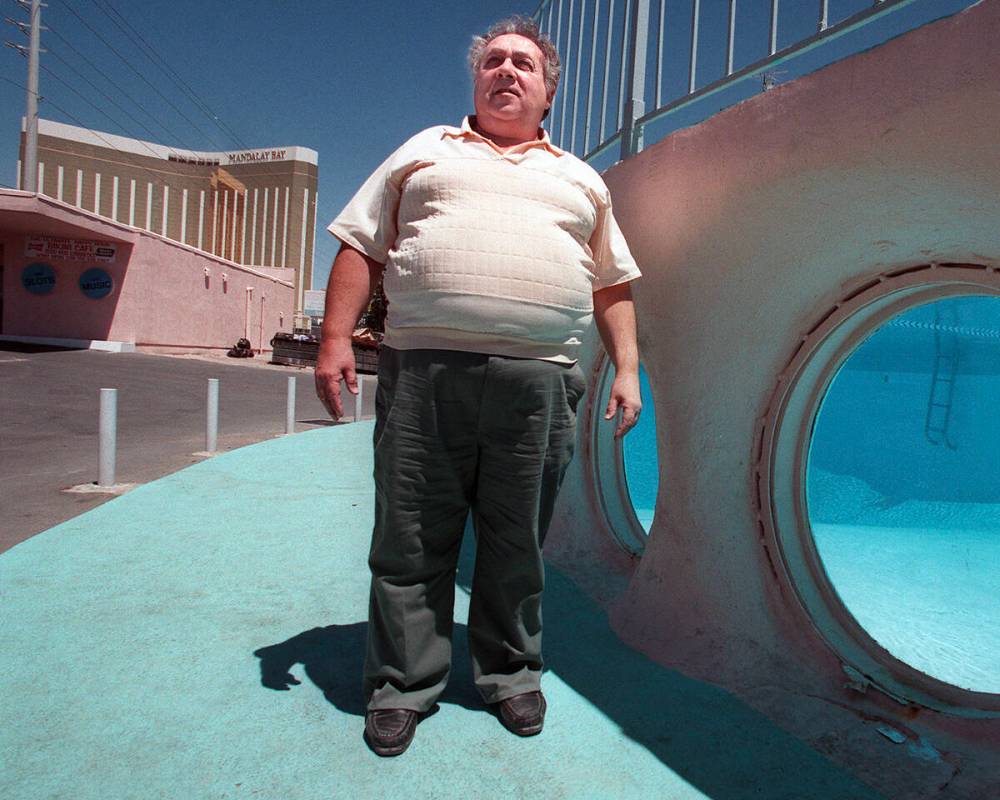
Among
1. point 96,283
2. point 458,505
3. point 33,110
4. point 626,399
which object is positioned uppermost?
point 33,110

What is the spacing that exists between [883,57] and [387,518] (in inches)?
68.7

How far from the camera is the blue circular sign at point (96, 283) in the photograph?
2267cm

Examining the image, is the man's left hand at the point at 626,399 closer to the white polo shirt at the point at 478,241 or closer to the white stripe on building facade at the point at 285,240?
the white polo shirt at the point at 478,241

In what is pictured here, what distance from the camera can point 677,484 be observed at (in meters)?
2.47

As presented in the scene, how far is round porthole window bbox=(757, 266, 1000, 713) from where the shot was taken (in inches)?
77.9

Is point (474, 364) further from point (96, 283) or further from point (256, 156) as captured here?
point (256, 156)

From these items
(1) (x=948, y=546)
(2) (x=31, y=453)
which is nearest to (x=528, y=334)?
(1) (x=948, y=546)

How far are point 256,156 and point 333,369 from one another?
90.9m

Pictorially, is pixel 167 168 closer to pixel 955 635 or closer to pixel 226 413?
pixel 226 413

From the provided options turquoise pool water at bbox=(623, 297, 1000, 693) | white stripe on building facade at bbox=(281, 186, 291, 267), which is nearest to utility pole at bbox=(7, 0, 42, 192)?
turquoise pool water at bbox=(623, 297, 1000, 693)

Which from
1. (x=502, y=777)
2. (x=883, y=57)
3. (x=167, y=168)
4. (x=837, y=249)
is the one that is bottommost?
(x=502, y=777)

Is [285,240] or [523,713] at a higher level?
[285,240]

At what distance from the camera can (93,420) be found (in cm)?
903

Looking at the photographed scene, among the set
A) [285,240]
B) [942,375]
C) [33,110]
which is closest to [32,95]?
[33,110]
